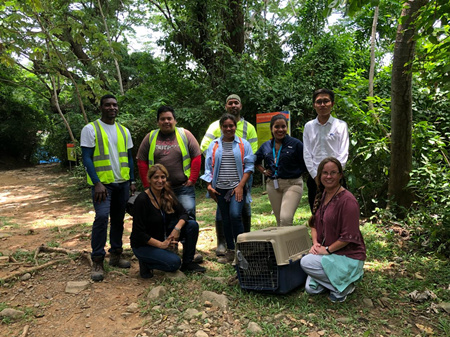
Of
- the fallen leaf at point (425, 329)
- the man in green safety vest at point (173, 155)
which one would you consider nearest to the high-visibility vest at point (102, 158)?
the man in green safety vest at point (173, 155)

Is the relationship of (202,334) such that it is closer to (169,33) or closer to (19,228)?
(19,228)

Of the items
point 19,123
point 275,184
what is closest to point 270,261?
point 275,184

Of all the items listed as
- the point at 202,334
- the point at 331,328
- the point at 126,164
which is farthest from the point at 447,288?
the point at 126,164

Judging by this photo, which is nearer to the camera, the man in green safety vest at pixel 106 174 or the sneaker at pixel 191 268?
the man in green safety vest at pixel 106 174

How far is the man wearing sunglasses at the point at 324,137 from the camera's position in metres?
3.79

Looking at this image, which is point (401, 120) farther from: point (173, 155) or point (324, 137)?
point (173, 155)

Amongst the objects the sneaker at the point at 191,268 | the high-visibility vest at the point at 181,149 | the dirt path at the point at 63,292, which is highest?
the high-visibility vest at the point at 181,149

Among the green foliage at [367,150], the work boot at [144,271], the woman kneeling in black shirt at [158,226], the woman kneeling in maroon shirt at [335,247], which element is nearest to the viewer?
the woman kneeling in maroon shirt at [335,247]

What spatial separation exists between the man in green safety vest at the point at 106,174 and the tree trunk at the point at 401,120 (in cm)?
360

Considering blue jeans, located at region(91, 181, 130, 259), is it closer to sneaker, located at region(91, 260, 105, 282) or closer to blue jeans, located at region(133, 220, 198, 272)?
sneaker, located at region(91, 260, 105, 282)

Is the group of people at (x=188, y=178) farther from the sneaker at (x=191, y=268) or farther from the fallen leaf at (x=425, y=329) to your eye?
the fallen leaf at (x=425, y=329)

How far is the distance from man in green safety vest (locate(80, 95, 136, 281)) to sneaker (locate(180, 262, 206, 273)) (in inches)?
27.9

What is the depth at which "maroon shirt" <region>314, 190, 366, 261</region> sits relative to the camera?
3.11 metres

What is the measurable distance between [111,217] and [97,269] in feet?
1.97
